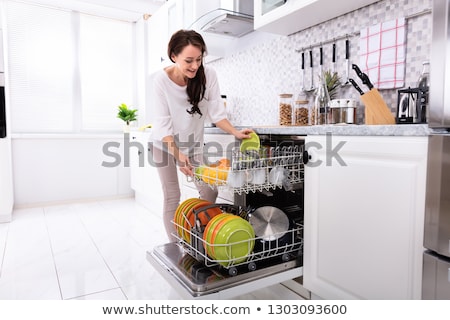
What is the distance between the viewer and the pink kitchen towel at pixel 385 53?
1.55 meters

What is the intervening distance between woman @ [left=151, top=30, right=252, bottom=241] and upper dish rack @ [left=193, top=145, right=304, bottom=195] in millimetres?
229

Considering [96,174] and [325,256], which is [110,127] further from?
[325,256]

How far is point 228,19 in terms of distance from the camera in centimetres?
227

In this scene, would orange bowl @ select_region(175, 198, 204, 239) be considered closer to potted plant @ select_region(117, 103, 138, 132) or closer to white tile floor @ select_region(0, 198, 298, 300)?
white tile floor @ select_region(0, 198, 298, 300)

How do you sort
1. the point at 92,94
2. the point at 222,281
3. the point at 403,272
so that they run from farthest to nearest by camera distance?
the point at 92,94 < the point at 222,281 < the point at 403,272

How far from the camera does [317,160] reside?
126cm

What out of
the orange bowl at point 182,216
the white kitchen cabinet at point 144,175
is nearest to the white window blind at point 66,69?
the white kitchen cabinet at point 144,175

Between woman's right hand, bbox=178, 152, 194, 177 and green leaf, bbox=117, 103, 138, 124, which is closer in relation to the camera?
woman's right hand, bbox=178, 152, 194, 177

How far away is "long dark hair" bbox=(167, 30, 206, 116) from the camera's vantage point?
1551 millimetres

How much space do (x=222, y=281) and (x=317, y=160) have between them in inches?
22.0

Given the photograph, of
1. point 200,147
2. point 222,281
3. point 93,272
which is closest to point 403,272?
point 222,281

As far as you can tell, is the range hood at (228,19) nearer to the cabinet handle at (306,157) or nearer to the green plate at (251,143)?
the green plate at (251,143)

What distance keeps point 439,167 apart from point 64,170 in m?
3.61

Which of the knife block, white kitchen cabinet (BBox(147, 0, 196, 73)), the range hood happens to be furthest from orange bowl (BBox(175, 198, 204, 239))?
white kitchen cabinet (BBox(147, 0, 196, 73))
